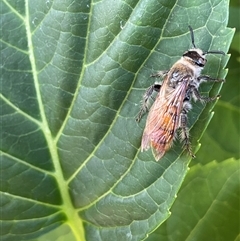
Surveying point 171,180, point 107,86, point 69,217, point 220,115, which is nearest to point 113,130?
point 107,86

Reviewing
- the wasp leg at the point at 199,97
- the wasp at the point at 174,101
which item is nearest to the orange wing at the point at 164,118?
the wasp at the point at 174,101

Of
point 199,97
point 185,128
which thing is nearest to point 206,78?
point 199,97

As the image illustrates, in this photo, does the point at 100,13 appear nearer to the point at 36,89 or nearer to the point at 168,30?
the point at 168,30

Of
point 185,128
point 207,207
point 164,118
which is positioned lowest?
point 207,207

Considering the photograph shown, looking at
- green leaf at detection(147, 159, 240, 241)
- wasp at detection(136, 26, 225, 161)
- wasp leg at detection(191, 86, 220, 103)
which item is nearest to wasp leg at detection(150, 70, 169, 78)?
wasp at detection(136, 26, 225, 161)

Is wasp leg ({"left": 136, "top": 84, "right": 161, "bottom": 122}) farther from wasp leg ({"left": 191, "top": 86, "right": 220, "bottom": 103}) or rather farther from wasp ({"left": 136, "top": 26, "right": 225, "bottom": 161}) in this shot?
wasp leg ({"left": 191, "top": 86, "right": 220, "bottom": 103})

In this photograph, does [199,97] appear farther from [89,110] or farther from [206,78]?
[89,110]
